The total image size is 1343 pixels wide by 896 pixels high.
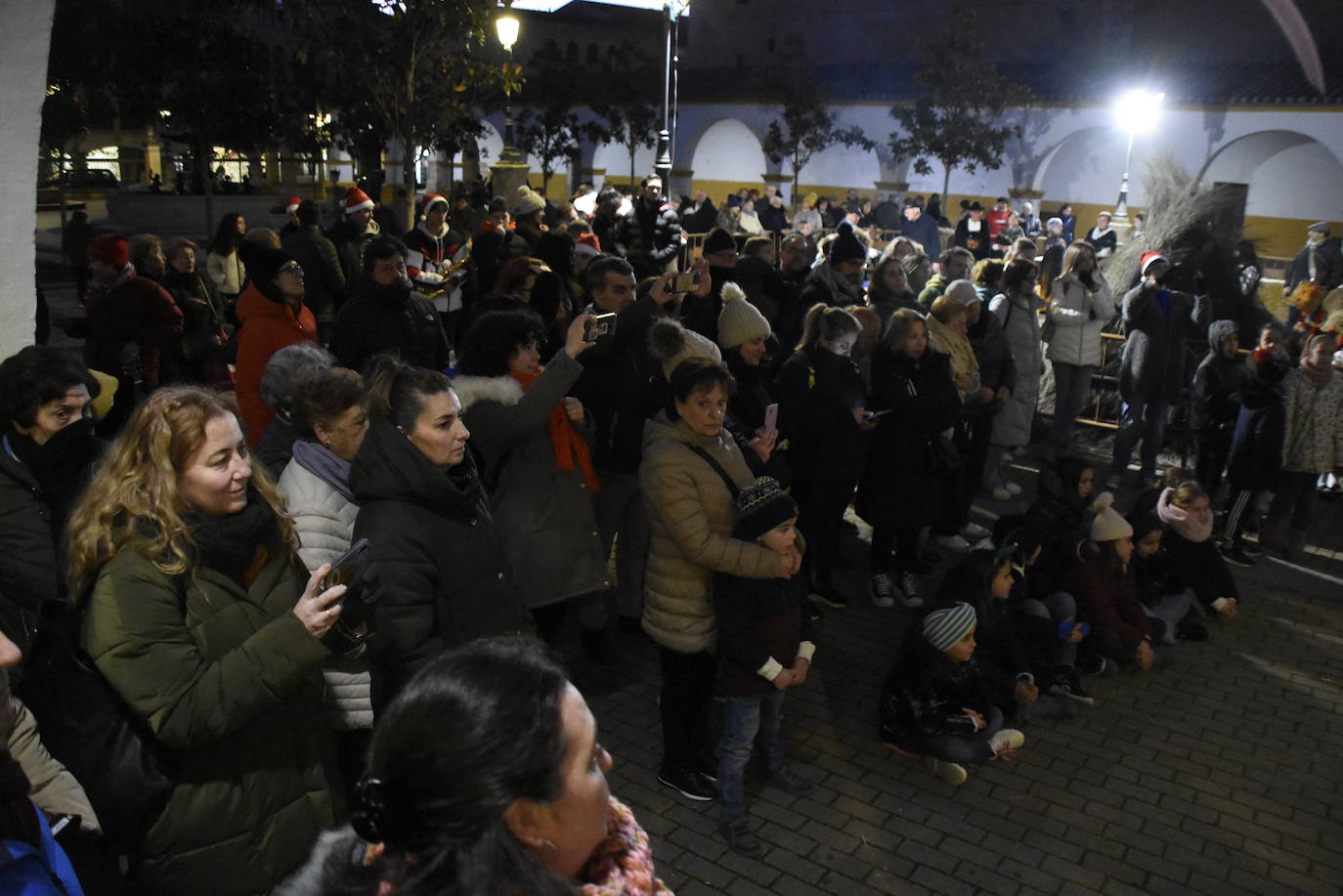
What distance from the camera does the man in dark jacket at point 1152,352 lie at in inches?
342

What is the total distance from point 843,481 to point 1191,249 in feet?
23.9

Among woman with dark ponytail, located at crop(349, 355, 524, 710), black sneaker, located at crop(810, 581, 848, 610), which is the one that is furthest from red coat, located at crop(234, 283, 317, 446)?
black sneaker, located at crop(810, 581, 848, 610)

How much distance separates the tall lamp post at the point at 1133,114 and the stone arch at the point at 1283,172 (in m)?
1.86

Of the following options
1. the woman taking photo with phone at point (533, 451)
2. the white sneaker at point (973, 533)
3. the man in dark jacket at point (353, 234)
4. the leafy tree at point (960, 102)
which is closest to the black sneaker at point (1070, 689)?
the white sneaker at point (973, 533)

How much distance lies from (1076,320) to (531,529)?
5900mm

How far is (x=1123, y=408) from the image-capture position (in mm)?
9281

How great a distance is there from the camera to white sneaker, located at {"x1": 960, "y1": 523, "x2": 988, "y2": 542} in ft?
25.1

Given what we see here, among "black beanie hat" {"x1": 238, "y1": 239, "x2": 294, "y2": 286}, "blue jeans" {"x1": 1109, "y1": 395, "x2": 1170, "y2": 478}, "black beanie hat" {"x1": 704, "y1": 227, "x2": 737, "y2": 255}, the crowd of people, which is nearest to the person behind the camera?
the crowd of people

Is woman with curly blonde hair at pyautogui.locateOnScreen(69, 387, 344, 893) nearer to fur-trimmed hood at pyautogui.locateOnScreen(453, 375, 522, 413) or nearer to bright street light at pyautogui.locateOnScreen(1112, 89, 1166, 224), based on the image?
fur-trimmed hood at pyautogui.locateOnScreen(453, 375, 522, 413)

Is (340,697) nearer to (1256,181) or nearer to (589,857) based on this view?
(589,857)

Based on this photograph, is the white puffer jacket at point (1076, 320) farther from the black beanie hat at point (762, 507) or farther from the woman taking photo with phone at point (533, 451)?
the black beanie hat at point (762, 507)

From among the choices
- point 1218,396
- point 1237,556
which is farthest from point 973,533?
point 1218,396

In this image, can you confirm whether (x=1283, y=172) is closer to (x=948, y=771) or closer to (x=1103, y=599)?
(x=1103, y=599)

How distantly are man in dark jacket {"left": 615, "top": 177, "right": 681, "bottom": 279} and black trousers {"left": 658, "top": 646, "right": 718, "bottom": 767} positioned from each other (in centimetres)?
600
